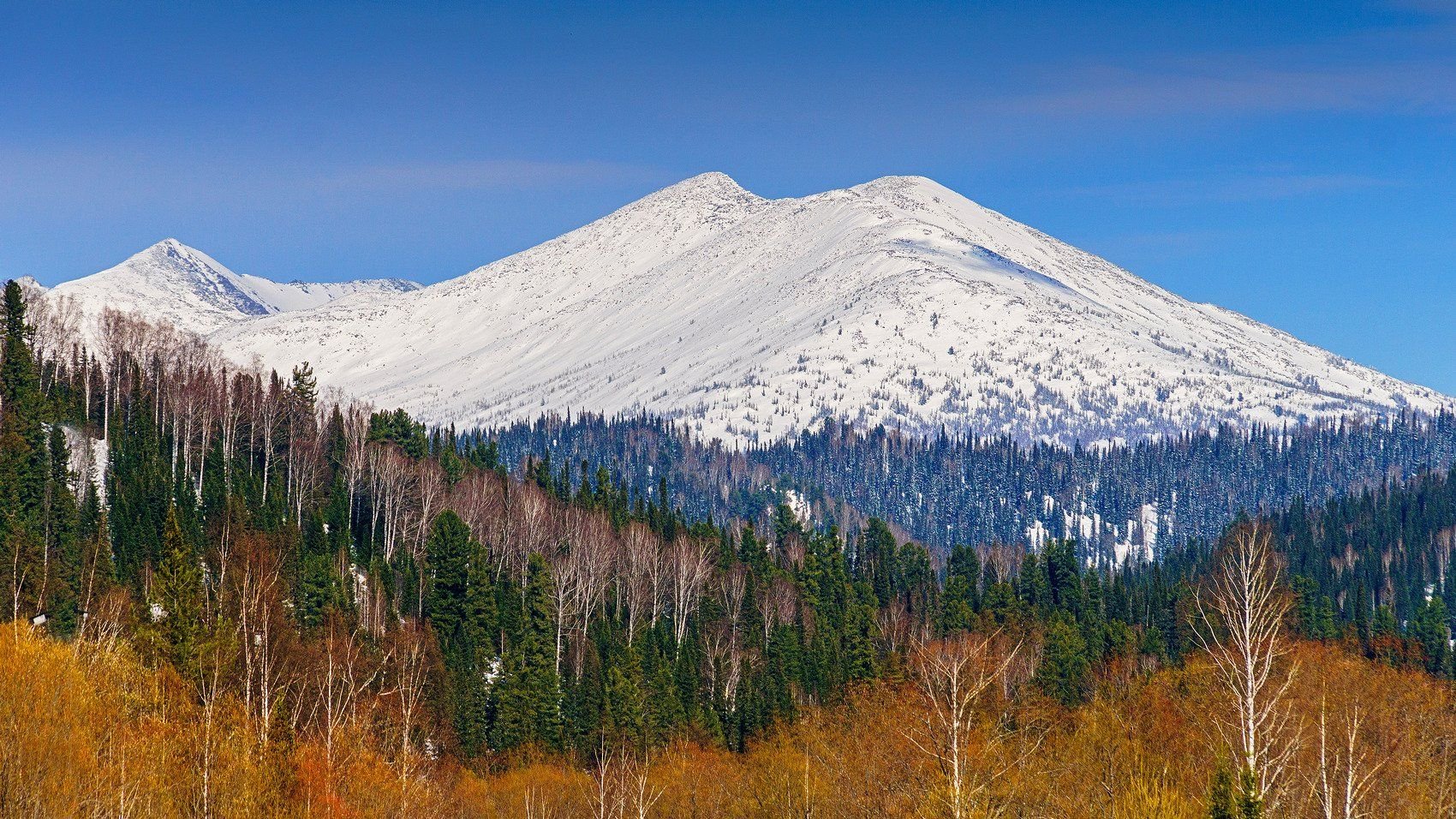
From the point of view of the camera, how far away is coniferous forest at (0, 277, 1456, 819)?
5334cm

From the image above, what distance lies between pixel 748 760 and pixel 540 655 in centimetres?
1990

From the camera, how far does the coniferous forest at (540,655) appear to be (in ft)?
175

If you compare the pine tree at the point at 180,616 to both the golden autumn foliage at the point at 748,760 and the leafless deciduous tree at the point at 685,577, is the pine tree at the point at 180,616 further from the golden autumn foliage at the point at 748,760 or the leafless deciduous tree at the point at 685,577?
the leafless deciduous tree at the point at 685,577

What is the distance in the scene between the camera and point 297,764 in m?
58.2

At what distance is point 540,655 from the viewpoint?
118 metres

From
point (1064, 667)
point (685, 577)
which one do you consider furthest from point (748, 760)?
point (1064, 667)

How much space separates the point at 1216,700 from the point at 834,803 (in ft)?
90.8

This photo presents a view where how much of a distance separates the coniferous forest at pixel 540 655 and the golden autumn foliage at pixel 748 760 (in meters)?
0.33

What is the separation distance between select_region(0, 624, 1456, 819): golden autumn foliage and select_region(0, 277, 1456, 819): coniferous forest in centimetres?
33

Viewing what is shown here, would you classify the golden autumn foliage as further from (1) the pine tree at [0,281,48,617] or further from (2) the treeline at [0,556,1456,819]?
(1) the pine tree at [0,281,48,617]

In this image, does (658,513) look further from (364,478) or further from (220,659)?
(220,659)

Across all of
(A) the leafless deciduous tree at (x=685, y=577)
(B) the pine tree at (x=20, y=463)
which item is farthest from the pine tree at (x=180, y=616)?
(A) the leafless deciduous tree at (x=685, y=577)

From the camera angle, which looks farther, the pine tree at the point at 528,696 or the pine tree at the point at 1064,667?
the pine tree at the point at 1064,667

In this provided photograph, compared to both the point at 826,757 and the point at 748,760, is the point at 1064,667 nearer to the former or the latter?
the point at 748,760
